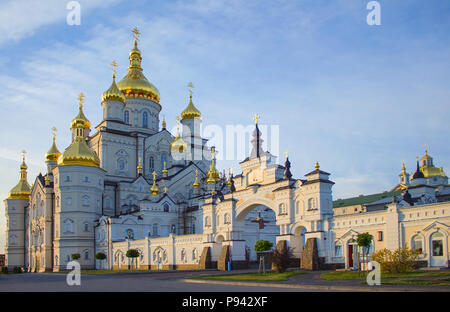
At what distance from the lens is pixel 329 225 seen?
98.5 feet

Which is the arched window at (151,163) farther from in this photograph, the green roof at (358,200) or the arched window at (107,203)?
the green roof at (358,200)

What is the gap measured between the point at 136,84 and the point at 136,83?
195 mm

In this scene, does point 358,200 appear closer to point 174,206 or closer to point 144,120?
point 174,206

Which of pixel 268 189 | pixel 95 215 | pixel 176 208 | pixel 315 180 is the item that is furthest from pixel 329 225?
pixel 95 215

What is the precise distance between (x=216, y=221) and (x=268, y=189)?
20.3ft

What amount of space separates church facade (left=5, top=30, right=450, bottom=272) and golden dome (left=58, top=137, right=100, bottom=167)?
4.1 inches

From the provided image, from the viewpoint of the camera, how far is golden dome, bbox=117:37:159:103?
61.8 metres

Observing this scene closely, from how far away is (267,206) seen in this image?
113 ft

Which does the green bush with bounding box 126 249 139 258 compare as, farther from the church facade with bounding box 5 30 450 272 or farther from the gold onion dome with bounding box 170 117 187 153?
the gold onion dome with bounding box 170 117 187 153

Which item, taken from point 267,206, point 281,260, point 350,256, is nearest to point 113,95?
point 267,206

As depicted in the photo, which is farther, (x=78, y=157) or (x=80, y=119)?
(x=80, y=119)
